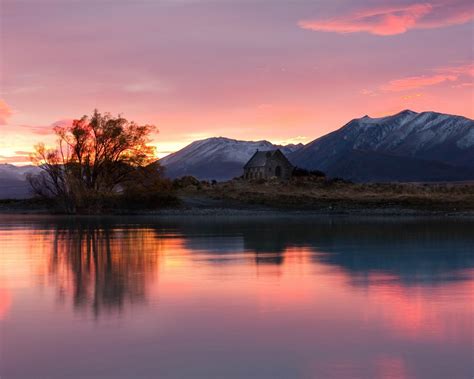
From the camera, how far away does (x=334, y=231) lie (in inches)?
1597

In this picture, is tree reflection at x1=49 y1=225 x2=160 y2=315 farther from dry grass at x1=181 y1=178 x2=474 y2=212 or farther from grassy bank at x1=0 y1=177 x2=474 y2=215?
dry grass at x1=181 y1=178 x2=474 y2=212

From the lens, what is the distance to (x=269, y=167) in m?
120

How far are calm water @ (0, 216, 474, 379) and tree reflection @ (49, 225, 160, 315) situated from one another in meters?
0.07

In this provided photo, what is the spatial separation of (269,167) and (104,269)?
98.9 meters

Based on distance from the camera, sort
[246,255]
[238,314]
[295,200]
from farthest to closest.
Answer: [295,200], [246,255], [238,314]

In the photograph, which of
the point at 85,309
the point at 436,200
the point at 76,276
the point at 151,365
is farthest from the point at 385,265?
the point at 436,200

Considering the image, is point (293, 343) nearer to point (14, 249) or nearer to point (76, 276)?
point (76, 276)

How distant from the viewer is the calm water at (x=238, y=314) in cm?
1017

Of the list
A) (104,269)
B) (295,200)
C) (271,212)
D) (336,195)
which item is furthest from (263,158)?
(104,269)

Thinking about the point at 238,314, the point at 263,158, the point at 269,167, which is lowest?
the point at 238,314

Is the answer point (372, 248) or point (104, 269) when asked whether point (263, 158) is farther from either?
point (104, 269)

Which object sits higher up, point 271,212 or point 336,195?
point 336,195

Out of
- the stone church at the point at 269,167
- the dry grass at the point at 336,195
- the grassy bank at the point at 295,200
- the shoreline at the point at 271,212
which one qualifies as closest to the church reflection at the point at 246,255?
the shoreline at the point at 271,212

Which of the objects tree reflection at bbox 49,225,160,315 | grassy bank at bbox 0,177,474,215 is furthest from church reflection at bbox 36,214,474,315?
grassy bank at bbox 0,177,474,215
